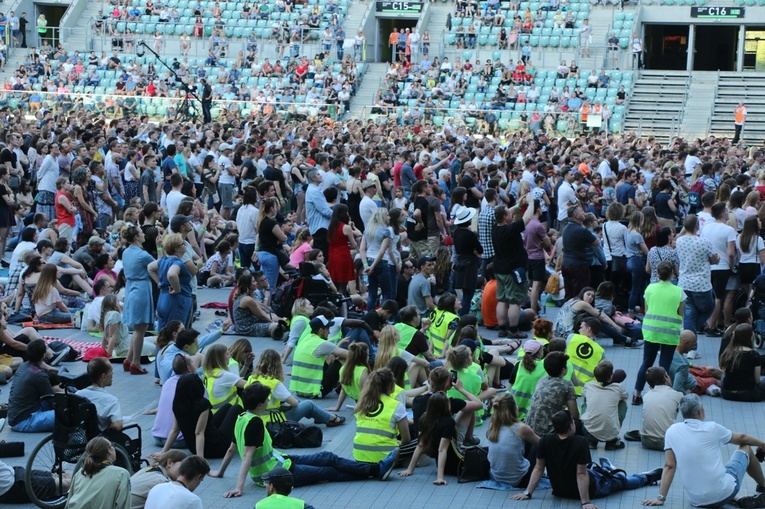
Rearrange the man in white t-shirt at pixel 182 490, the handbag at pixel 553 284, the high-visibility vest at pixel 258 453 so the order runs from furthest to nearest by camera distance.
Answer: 1. the handbag at pixel 553 284
2. the high-visibility vest at pixel 258 453
3. the man in white t-shirt at pixel 182 490

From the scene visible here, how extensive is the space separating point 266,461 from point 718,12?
116 feet

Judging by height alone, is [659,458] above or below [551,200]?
below

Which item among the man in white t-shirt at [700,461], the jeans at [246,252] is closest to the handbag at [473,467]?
the man in white t-shirt at [700,461]

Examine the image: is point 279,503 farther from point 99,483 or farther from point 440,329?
point 440,329

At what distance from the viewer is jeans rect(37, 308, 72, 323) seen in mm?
14078

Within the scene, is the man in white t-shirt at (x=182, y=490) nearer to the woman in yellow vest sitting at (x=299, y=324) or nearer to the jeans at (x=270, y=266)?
the woman in yellow vest sitting at (x=299, y=324)

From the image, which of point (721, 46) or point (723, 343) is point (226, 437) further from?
point (721, 46)

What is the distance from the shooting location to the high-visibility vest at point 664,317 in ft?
35.7

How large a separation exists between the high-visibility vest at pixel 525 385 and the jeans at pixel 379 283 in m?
4.10

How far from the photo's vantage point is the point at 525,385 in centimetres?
1012

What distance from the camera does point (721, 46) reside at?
4447cm

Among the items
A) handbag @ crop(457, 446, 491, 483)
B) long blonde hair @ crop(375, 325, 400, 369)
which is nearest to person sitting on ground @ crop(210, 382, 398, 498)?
handbag @ crop(457, 446, 491, 483)

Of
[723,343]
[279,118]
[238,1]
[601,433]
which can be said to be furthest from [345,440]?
[238,1]

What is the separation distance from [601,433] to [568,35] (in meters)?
31.3
